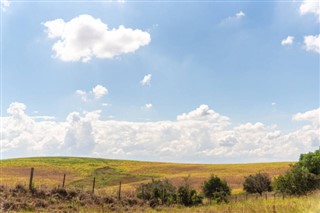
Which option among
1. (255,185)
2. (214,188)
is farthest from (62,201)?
(255,185)

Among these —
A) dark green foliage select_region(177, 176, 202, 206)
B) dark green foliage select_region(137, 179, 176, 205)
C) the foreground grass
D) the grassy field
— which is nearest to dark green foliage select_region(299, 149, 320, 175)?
dark green foliage select_region(177, 176, 202, 206)

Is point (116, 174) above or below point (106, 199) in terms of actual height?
above

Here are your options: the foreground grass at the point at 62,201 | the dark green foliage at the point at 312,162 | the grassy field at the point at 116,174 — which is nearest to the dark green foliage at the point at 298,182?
the dark green foliage at the point at 312,162

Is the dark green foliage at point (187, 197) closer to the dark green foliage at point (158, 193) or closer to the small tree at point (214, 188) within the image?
the dark green foliage at point (158, 193)

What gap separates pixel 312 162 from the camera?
48.9m

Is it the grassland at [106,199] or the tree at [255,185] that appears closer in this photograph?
the grassland at [106,199]

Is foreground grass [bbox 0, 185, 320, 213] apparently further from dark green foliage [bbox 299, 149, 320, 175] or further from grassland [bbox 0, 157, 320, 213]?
dark green foliage [bbox 299, 149, 320, 175]

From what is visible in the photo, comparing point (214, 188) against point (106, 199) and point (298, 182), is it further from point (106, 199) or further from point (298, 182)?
point (106, 199)

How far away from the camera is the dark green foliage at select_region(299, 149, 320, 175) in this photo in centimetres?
4866

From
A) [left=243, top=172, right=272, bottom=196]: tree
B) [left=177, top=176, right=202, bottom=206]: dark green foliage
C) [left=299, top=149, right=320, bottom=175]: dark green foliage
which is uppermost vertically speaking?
[left=299, top=149, right=320, bottom=175]: dark green foliage

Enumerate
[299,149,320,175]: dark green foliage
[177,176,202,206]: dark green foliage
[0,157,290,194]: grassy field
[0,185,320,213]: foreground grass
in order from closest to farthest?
[0,185,320,213]: foreground grass → [177,176,202,206]: dark green foliage → [299,149,320,175]: dark green foliage → [0,157,290,194]: grassy field

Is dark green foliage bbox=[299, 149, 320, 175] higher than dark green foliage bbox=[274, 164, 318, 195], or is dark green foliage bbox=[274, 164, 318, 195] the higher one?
dark green foliage bbox=[299, 149, 320, 175]

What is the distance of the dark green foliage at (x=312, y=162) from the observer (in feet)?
160

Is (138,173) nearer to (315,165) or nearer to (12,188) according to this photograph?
(315,165)
